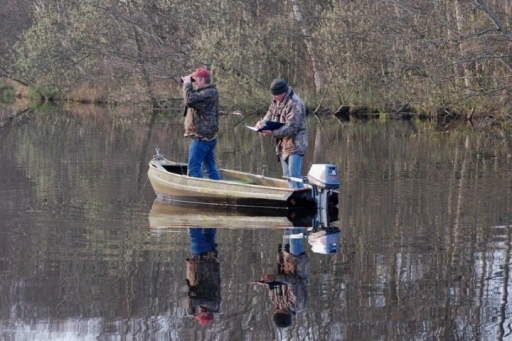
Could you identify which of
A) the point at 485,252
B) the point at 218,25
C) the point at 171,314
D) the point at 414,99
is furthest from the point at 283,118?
the point at 218,25

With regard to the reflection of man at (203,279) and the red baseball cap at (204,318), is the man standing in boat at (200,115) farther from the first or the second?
the red baseball cap at (204,318)

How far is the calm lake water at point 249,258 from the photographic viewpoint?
642 cm

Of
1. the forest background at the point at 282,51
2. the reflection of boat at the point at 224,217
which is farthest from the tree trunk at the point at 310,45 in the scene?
the reflection of boat at the point at 224,217

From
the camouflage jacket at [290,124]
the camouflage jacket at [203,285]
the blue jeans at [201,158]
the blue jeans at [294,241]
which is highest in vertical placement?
the camouflage jacket at [290,124]

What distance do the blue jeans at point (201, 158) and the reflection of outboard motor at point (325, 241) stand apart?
8.40 feet

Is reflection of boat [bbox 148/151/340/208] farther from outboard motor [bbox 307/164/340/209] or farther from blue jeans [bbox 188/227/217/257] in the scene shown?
blue jeans [bbox 188/227/217/257]

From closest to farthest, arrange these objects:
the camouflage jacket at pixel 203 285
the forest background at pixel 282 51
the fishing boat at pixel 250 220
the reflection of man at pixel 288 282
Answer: the reflection of man at pixel 288 282
the camouflage jacket at pixel 203 285
the fishing boat at pixel 250 220
the forest background at pixel 282 51

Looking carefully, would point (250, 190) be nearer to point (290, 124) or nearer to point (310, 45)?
point (290, 124)

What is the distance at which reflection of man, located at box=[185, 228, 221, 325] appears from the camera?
22.1 ft

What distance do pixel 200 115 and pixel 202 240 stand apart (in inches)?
117

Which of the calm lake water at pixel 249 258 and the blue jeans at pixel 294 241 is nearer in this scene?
the calm lake water at pixel 249 258

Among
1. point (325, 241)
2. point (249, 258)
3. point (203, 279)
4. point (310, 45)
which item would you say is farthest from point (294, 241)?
point (310, 45)

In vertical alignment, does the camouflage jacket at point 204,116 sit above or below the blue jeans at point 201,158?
above

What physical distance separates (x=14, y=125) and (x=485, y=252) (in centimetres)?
2248
